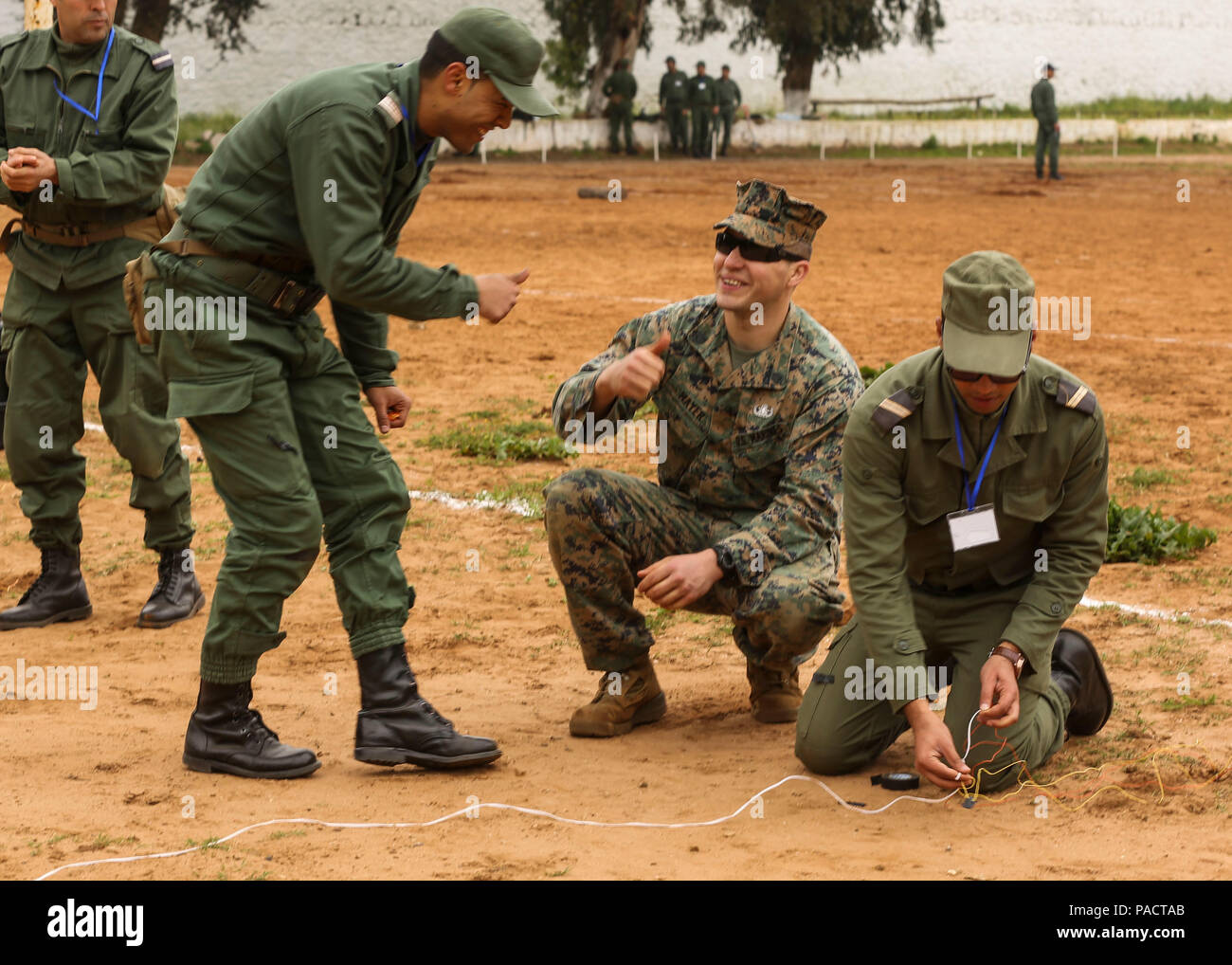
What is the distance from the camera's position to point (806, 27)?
3744cm

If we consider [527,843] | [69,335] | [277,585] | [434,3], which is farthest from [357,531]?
[434,3]

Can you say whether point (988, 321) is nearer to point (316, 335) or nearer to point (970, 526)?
point (970, 526)

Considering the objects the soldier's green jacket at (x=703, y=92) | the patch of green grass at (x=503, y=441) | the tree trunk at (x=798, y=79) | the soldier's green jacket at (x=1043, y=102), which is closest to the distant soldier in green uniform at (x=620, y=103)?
the soldier's green jacket at (x=703, y=92)

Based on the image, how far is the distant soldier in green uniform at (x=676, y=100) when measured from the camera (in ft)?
117

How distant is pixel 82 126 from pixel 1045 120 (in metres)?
25.0

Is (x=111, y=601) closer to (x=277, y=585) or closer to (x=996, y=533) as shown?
(x=277, y=585)

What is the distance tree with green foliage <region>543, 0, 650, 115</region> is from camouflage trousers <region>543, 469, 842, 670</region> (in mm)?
32111

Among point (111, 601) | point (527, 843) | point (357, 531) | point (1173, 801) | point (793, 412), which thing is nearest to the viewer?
point (527, 843)

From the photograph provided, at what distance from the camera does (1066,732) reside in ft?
16.5

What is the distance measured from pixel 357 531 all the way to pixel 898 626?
1586mm

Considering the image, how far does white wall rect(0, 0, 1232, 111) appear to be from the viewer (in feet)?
126

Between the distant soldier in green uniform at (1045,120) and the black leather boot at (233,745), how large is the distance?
25095 millimetres

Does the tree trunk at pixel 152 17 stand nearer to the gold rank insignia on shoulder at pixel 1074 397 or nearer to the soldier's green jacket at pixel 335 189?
the soldier's green jacket at pixel 335 189

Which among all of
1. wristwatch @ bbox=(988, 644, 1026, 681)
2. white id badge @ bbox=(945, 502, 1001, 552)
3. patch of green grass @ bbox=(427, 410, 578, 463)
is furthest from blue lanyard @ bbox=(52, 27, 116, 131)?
wristwatch @ bbox=(988, 644, 1026, 681)
